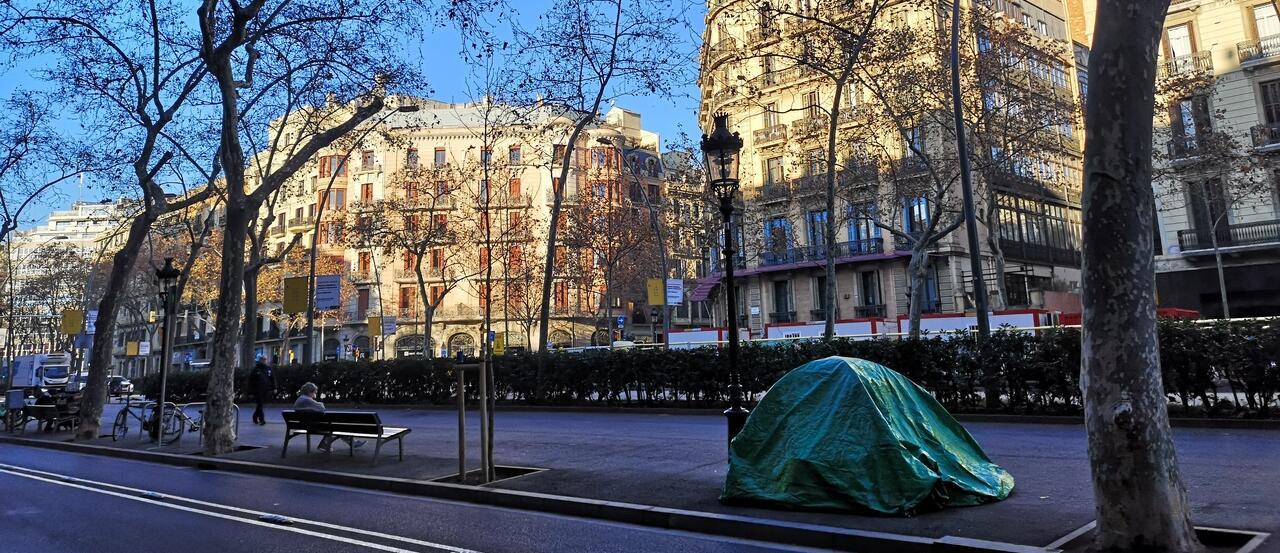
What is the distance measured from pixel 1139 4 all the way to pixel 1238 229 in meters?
31.5

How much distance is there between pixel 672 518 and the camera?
20.6 feet

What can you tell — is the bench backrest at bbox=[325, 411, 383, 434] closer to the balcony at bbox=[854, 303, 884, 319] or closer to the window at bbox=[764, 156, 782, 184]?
the balcony at bbox=[854, 303, 884, 319]

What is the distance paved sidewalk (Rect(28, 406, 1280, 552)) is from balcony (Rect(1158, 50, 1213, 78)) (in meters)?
24.9

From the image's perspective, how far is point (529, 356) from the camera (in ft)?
70.2

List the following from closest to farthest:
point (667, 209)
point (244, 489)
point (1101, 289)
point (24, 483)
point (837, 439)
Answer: point (1101, 289) → point (837, 439) → point (244, 489) → point (24, 483) → point (667, 209)

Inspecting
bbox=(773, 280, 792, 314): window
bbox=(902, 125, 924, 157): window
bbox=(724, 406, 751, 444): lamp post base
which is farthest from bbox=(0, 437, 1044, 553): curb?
bbox=(773, 280, 792, 314): window

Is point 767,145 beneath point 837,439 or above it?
above

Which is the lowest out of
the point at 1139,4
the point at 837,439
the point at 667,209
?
the point at 837,439

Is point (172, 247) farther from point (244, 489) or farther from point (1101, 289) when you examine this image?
point (1101, 289)

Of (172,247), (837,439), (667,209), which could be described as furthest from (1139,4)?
(172,247)

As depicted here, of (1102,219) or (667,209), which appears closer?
(1102,219)

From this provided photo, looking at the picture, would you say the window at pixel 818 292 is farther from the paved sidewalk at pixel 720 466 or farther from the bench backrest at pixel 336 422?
the bench backrest at pixel 336 422

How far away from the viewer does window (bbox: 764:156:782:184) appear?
39.4 meters

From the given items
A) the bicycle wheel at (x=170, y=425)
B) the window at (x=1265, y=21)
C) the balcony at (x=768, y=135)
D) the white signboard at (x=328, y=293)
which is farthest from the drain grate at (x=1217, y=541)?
the balcony at (x=768, y=135)
